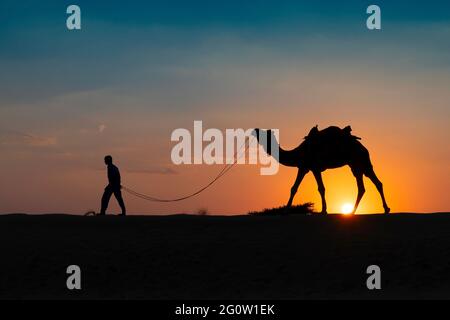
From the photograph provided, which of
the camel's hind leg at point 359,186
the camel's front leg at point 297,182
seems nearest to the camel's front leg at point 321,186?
the camel's front leg at point 297,182

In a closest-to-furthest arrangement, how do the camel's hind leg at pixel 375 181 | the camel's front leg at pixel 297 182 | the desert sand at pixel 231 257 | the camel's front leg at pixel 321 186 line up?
1. the desert sand at pixel 231 257
2. the camel's front leg at pixel 297 182
3. the camel's front leg at pixel 321 186
4. the camel's hind leg at pixel 375 181

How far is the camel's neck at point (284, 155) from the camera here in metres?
26.6

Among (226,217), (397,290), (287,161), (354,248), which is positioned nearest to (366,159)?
(287,161)

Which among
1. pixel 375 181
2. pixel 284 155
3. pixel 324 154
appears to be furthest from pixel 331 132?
pixel 375 181

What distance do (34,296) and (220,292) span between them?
394 centimetres

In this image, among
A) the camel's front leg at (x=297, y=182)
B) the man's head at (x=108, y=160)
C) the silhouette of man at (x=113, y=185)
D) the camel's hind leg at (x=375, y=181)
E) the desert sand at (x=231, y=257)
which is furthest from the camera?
the camel's hind leg at (x=375, y=181)

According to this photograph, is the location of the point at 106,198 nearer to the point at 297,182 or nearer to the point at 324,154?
the point at 297,182

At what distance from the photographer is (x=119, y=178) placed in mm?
26828

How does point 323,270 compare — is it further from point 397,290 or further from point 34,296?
point 34,296

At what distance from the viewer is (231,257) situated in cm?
2088

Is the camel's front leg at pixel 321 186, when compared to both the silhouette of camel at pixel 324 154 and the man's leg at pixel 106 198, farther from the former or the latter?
the man's leg at pixel 106 198

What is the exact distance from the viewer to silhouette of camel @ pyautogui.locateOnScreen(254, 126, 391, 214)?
26.3 meters

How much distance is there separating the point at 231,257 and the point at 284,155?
6531 millimetres
